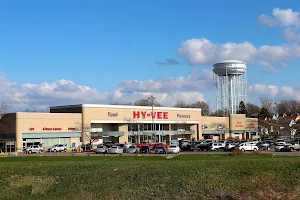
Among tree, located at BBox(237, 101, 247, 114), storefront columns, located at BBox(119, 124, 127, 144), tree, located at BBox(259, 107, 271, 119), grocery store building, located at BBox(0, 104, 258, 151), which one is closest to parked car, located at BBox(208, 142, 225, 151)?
grocery store building, located at BBox(0, 104, 258, 151)

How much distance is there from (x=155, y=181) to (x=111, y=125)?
247 ft

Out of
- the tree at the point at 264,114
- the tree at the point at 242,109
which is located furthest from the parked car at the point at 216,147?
the tree at the point at 264,114

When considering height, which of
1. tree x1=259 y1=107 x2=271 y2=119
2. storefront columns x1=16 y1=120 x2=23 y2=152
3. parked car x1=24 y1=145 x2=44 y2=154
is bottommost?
parked car x1=24 y1=145 x2=44 y2=154

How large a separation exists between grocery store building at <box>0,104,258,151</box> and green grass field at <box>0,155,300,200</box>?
53571 mm

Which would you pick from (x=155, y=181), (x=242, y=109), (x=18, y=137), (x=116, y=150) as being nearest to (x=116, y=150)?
(x=116, y=150)

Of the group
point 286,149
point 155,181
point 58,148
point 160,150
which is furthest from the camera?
point 58,148

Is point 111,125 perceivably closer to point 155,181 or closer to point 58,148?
point 58,148

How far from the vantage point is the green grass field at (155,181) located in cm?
2258

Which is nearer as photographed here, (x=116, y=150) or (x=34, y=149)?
(x=116, y=150)

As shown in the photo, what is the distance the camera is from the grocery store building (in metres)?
81.3

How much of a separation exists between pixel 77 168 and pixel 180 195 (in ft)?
29.2

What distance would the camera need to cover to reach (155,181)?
81.4 feet

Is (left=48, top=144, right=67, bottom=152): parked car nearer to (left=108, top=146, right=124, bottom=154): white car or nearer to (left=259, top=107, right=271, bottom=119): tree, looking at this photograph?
(left=108, top=146, right=124, bottom=154): white car

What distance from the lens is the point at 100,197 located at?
23016 millimetres
